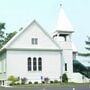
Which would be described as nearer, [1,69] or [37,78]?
[37,78]

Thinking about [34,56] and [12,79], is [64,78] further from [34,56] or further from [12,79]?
[12,79]

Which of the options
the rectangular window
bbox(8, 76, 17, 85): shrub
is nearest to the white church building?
the rectangular window

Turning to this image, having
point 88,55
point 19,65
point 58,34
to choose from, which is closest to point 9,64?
point 19,65

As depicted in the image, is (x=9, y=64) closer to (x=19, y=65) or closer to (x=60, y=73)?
(x=19, y=65)

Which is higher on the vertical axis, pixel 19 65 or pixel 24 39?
pixel 24 39

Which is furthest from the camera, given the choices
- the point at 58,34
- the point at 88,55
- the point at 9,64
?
the point at 88,55

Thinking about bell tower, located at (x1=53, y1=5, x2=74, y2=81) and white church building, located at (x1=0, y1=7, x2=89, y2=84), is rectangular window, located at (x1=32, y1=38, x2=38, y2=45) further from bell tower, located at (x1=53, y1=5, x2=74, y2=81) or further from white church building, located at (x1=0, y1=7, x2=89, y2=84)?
bell tower, located at (x1=53, y1=5, x2=74, y2=81)

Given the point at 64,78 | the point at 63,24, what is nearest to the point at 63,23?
the point at 63,24

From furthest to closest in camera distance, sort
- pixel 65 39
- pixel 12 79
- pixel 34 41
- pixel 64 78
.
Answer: pixel 65 39 < pixel 34 41 < pixel 64 78 < pixel 12 79

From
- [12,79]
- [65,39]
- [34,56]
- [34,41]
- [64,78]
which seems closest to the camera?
[12,79]

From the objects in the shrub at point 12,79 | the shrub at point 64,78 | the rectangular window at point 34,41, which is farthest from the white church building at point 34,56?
the shrub at point 12,79

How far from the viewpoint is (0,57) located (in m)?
63.4

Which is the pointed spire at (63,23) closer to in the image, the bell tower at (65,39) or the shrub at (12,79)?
the bell tower at (65,39)

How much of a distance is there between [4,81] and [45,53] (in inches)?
275
